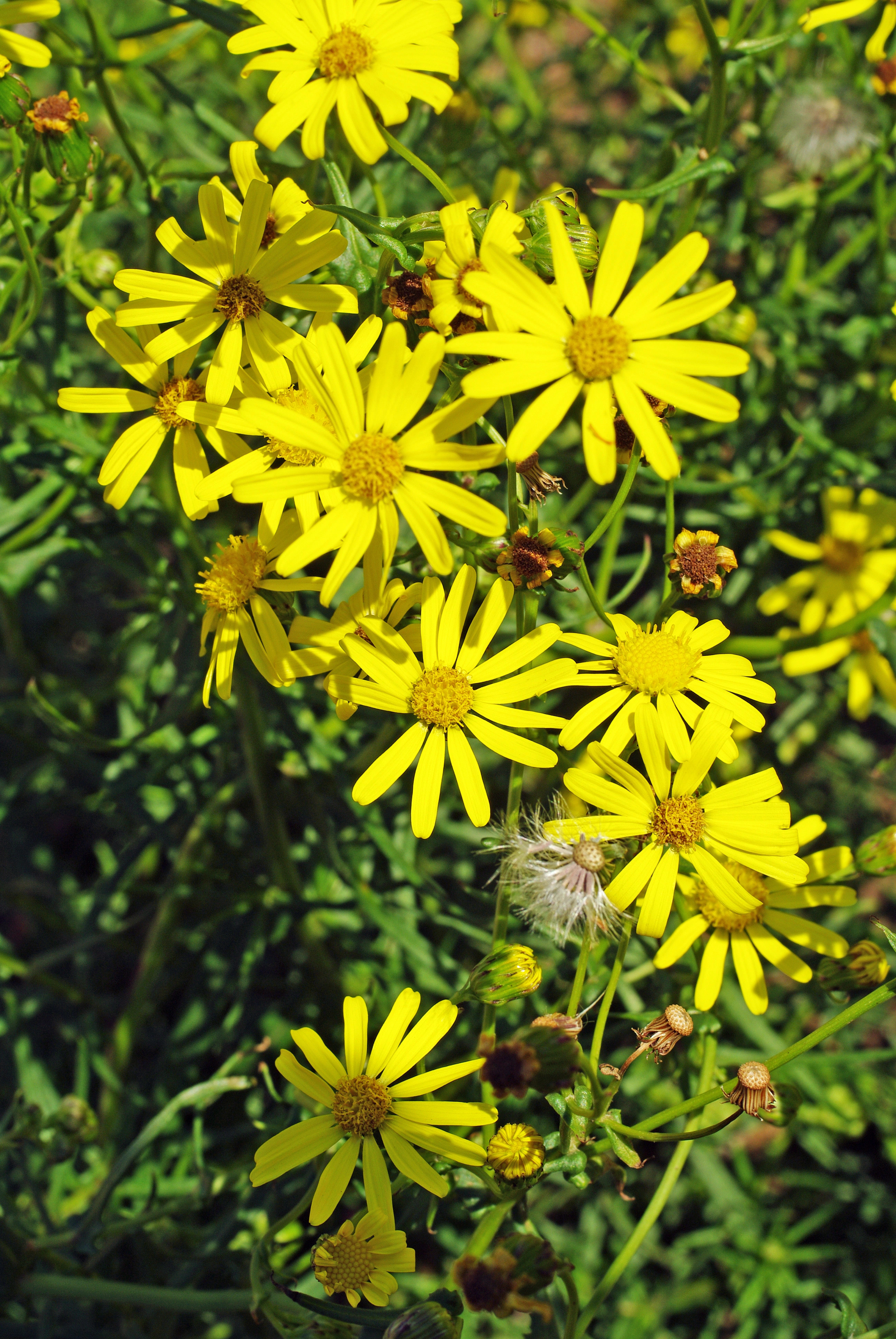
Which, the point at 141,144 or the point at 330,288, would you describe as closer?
the point at 330,288

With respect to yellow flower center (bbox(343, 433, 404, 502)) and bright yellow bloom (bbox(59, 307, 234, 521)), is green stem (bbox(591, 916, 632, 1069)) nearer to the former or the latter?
yellow flower center (bbox(343, 433, 404, 502))

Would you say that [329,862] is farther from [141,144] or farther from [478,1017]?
[141,144]

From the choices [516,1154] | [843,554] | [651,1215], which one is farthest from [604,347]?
[843,554]

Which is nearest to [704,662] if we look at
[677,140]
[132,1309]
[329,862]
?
[329,862]

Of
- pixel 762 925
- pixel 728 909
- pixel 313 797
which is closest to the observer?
pixel 728 909

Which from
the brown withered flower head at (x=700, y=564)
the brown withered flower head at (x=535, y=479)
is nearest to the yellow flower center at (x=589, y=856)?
the brown withered flower head at (x=700, y=564)

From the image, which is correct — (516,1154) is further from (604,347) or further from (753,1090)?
(604,347)

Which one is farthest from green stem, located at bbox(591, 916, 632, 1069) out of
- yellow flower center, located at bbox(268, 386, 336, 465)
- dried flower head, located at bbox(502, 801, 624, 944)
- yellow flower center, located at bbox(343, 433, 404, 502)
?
yellow flower center, located at bbox(268, 386, 336, 465)
